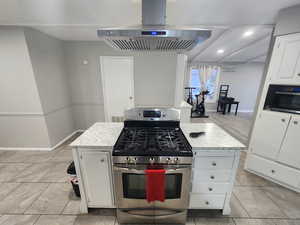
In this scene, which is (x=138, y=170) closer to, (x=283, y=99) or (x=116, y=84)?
(x=283, y=99)

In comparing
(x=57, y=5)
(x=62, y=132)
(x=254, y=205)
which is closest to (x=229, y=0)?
(x=57, y=5)

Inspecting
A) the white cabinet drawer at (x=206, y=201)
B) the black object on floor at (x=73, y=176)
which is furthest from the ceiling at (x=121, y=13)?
the white cabinet drawer at (x=206, y=201)

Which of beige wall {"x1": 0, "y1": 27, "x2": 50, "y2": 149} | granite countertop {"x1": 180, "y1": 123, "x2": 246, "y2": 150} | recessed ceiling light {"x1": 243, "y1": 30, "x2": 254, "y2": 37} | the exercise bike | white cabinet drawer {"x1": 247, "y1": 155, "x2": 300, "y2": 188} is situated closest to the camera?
granite countertop {"x1": 180, "y1": 123, "x2": 246, "y2": 150}

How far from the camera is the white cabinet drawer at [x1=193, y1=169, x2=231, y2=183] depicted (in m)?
1.39

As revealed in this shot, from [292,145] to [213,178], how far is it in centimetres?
149

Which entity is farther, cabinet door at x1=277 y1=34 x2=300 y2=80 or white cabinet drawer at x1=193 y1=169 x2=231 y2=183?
cabinet door at x1=277 y1=34 x2=300 y2=80

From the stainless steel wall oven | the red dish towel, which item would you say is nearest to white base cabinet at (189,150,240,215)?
the red dish towel

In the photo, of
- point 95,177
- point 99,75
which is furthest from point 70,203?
point 99,75

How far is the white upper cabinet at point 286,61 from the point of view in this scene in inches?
70.8

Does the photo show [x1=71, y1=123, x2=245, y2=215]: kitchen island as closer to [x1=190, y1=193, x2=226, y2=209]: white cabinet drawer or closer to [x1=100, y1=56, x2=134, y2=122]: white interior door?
[x1=190, y1=193, x2=226, y2=209]: white cabinet drawer

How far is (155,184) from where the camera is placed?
3.94ft

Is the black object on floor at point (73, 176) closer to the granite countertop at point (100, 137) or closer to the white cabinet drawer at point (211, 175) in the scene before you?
the granite countertop at point (100, 137)

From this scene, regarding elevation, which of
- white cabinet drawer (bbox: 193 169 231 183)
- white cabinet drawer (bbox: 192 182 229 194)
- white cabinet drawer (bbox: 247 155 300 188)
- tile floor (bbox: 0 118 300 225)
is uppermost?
white cabinet drawer (bbox: 193 169 231 183)

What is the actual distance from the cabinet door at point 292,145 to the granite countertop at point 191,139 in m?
1.13
